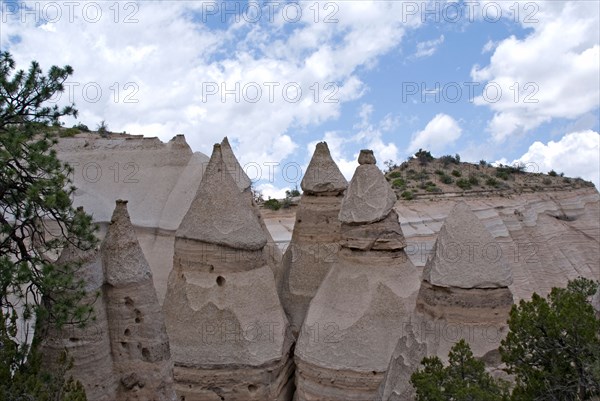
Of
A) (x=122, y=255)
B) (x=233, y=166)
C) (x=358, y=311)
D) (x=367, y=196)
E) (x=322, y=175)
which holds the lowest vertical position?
(x=358, y=311)

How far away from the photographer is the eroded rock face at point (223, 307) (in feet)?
38.7

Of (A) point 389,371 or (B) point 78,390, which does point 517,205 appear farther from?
(B) point 78,390

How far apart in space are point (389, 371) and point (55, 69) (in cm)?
668

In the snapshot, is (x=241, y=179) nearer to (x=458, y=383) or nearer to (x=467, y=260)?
(x=467, y=260)

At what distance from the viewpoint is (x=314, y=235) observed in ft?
48.7

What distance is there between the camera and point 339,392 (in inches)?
463

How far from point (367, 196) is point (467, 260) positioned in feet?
10.8

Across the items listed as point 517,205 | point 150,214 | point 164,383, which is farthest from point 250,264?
point 517,205

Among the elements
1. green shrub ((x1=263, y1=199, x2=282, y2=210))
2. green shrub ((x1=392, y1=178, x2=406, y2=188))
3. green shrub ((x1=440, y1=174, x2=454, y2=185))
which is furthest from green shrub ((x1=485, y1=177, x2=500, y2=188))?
green shrub ((x1=263, y1=199, x2=282, y2=210))

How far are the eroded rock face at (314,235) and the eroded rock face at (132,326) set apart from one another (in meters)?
5.39

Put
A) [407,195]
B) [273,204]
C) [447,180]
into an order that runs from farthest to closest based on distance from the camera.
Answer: [447,180] → [407,195] → [273,204]

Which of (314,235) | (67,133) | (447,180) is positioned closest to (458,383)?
(314,235)

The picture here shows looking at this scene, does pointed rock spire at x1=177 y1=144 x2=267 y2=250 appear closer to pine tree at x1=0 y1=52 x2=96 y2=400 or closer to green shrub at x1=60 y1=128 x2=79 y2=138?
pine tree at x1=0 y1=52 x2=96 y2=400

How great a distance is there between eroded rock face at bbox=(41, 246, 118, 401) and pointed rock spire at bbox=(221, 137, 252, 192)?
25.2ft
